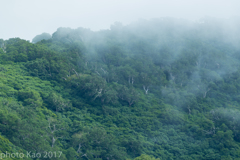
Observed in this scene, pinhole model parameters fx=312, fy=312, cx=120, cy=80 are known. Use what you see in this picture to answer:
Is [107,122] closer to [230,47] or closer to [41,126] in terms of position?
[41,126]

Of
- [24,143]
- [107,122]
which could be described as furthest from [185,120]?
[24,143]

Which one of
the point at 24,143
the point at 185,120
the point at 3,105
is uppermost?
the point at 3,105

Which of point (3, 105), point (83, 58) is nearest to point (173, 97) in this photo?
point (83, 58)

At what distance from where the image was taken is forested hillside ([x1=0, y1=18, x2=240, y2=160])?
28750 mm

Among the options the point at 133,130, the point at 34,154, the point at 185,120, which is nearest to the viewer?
the point at 34,154

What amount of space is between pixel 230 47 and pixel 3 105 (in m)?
43.4

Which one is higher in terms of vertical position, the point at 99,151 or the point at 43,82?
the point at 43,82

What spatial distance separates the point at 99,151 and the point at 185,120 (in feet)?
42.4

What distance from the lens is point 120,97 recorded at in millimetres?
39469

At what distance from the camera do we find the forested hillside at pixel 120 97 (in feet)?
94.3

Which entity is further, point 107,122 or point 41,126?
point 107,122

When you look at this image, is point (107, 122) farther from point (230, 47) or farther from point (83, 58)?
point (230, 47)

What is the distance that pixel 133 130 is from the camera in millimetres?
34188

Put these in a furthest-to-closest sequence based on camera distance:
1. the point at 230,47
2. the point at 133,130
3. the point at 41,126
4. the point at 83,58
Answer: the point at 230,47 < the point at 83,58 < the point at 133,130 < the point at 41,126
